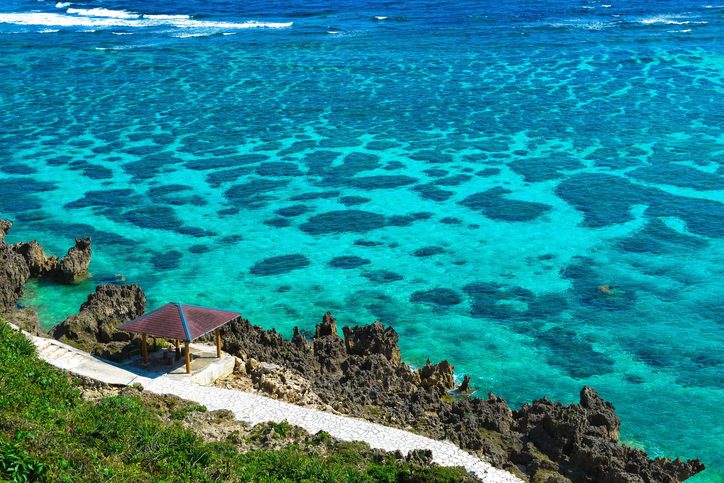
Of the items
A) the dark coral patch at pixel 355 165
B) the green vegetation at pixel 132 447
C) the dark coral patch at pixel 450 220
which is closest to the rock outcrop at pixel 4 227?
the green vegetation at pixel 132 447

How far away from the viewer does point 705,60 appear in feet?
225

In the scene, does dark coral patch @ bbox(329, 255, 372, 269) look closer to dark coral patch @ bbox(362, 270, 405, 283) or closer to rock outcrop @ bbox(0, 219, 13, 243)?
dark coral patch @ bbox(362, 270, 405, 283)

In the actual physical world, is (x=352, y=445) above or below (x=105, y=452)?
below

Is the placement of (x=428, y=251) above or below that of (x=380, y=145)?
below

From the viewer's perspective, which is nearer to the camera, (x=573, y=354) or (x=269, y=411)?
(x=269, y=411)

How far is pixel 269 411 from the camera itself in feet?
75.1

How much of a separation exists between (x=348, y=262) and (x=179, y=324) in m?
13.0

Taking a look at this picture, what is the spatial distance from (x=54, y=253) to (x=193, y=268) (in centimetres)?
639

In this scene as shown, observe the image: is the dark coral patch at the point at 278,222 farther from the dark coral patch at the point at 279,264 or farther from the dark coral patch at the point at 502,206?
the dark coral patch at the point at 502,206

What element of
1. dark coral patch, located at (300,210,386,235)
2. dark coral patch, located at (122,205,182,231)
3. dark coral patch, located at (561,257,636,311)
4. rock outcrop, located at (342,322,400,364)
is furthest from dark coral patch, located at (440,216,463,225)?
rock outcrop, located at (342,322,400,364)

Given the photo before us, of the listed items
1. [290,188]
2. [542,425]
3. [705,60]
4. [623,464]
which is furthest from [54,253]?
[705,60]

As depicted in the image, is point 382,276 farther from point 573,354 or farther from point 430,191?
point 430,191

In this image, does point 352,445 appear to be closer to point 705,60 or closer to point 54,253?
point 54,253

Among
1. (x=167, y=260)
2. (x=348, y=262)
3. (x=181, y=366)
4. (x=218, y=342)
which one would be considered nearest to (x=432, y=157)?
(x=348, y=262)
